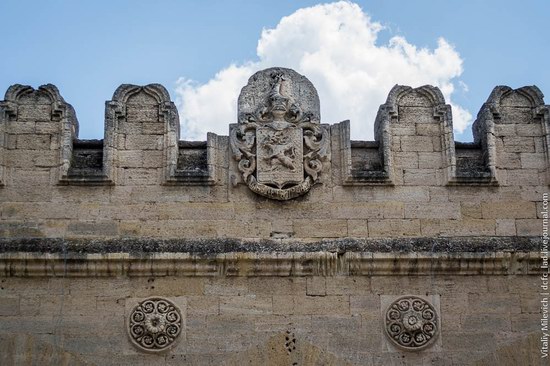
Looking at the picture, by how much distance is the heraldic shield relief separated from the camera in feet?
36.3

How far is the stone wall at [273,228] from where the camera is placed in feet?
34.3

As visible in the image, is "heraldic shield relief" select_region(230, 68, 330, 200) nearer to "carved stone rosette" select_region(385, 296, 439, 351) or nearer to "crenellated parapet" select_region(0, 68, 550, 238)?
"crenellated parapet" select_region(0, 68, 550, 238)

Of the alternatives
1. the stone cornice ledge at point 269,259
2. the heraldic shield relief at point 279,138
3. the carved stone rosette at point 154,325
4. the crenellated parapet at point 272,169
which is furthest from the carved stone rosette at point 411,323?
the carved stone rosette at point 154,325

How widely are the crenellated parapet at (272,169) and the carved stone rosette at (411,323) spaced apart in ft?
2.72

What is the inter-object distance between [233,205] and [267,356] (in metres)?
1.75

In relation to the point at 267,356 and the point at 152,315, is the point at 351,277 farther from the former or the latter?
the point at 152,315

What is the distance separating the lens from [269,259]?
10.6 m

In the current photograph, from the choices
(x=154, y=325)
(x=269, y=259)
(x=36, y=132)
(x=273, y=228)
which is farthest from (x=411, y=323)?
(x=36, y=132)

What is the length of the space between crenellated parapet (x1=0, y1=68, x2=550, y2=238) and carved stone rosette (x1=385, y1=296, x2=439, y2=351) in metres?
0.83

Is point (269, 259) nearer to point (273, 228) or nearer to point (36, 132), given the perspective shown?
point (273, 228)

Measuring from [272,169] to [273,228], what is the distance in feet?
2.23

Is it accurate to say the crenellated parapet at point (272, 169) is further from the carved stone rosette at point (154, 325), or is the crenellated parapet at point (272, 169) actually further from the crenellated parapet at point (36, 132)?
the carved stone rosette at point (154, 325)

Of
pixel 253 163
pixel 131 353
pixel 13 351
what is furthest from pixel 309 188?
pixel 13 351

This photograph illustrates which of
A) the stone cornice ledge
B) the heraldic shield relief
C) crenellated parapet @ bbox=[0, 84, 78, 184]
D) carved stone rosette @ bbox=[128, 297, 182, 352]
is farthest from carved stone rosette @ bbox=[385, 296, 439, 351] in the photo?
crenellated parapet @ bbox=[0, 84, 78, 184]
